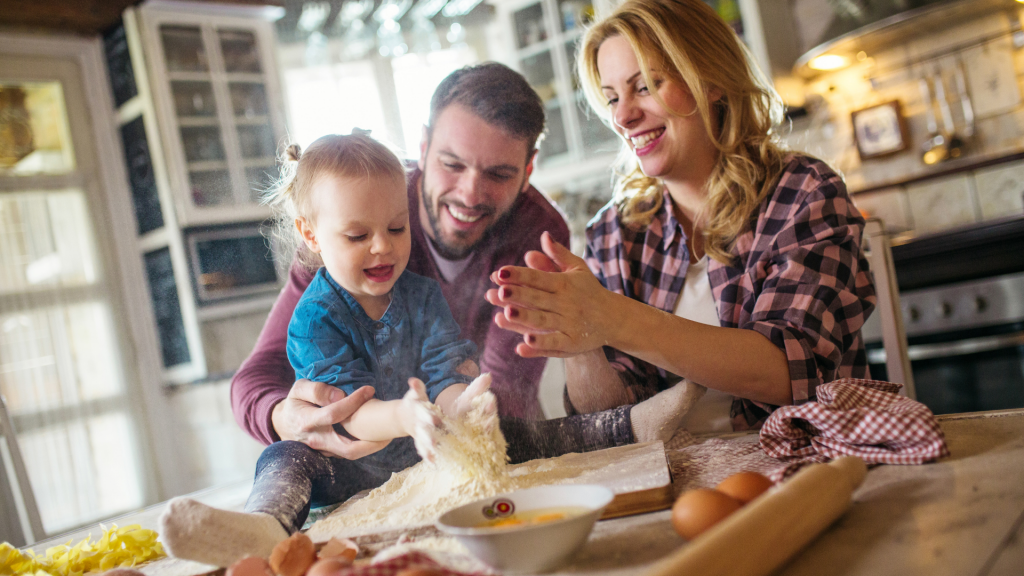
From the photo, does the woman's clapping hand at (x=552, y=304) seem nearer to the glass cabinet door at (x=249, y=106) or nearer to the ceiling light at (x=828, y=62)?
the glass cabinet door at (x=249, y=106)

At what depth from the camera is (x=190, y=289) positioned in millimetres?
796

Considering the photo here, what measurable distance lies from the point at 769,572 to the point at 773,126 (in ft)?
2.52

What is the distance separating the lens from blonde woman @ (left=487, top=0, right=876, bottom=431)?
78 centimetres

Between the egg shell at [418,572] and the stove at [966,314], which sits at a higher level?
the egg shell at [418,572]

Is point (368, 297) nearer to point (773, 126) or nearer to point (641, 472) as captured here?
point (641, 472)

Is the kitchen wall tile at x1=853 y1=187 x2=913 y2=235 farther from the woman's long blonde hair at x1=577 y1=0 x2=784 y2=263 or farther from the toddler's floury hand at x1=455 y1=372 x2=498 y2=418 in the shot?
the toddler's floury hand at x1=455 y1=372 x2=498 y2=418

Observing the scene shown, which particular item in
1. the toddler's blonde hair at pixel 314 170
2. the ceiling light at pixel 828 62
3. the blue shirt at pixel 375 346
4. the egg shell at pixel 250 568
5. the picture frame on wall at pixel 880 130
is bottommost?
the egg shell at pixel 250 568

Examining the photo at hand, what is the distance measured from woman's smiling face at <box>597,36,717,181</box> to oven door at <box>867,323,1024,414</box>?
4.87ft

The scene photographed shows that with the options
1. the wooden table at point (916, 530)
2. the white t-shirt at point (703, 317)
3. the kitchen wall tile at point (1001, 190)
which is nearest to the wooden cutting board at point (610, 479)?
the wooden table at point (916, 530)

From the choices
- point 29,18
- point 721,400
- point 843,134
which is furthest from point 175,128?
point 843,134

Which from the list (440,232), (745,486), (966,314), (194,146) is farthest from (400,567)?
(966,314)

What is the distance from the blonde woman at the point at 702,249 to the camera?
2.57ft

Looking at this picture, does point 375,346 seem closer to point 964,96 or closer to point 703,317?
point 703,317

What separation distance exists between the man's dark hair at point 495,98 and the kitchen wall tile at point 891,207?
2.20m
